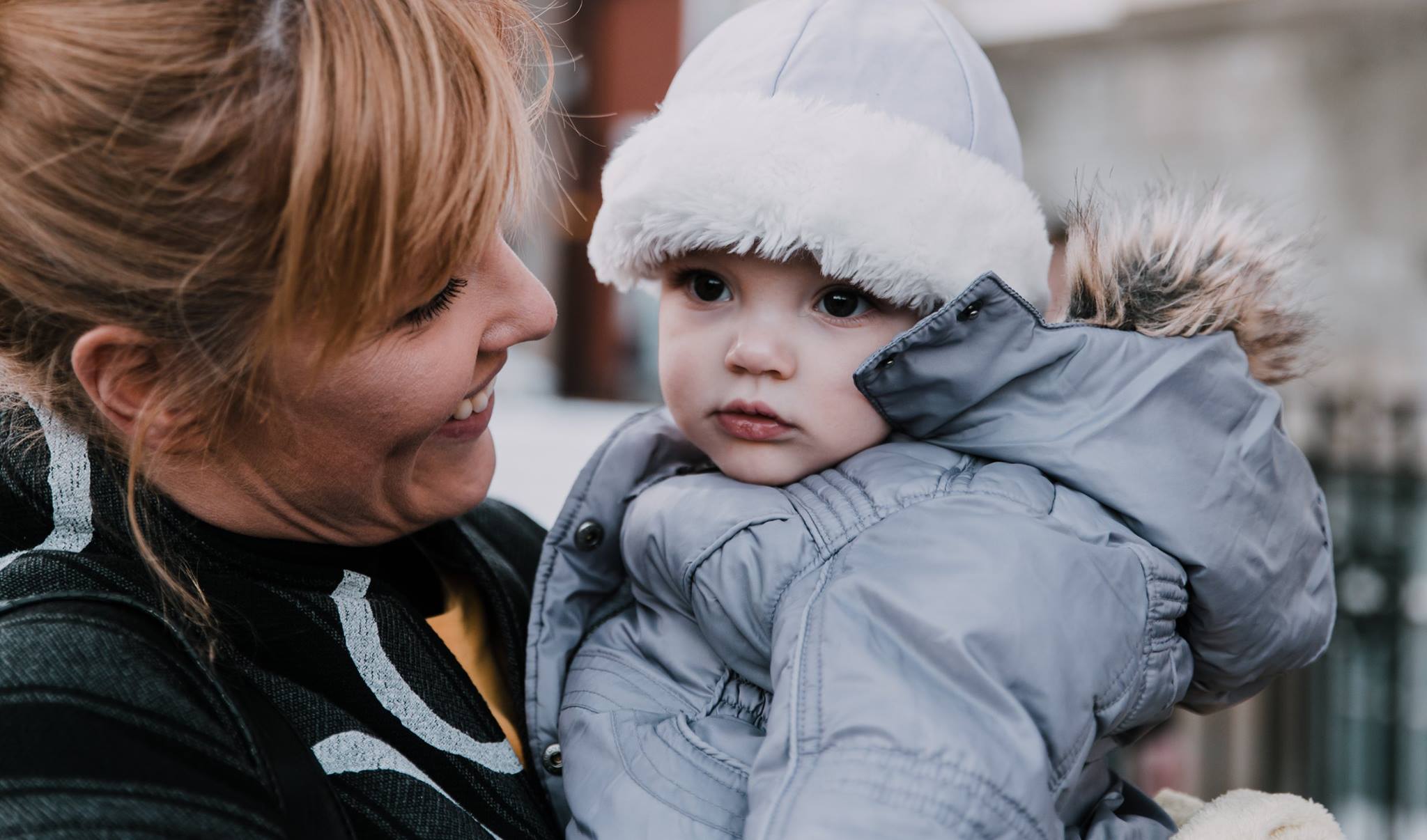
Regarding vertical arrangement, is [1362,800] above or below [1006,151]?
below

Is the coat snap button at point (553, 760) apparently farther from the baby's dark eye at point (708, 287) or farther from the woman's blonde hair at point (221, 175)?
the baby's dark eye at point (708, 287)

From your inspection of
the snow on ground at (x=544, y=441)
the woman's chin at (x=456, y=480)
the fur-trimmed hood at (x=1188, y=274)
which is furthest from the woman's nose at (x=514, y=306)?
the snow on ground at (x=544, y=441)

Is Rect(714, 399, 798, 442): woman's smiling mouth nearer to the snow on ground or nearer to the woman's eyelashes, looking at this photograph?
the woman's eyelashes

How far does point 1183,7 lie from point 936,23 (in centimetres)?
521

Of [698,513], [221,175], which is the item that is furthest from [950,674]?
[221,175]

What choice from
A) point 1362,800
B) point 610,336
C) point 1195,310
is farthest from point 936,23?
point 610,336

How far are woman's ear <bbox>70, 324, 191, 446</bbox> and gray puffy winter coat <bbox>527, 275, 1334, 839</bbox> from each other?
51 centimetres

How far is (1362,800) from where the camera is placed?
156 inches

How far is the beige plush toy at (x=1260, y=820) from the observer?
4.31 ft

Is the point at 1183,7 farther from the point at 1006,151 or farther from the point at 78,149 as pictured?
the point at 78,149

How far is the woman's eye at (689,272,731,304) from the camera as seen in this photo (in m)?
1.47

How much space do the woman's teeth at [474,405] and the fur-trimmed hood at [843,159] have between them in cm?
27

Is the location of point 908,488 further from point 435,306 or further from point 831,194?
point 435,306

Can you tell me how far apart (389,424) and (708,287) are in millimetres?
452
